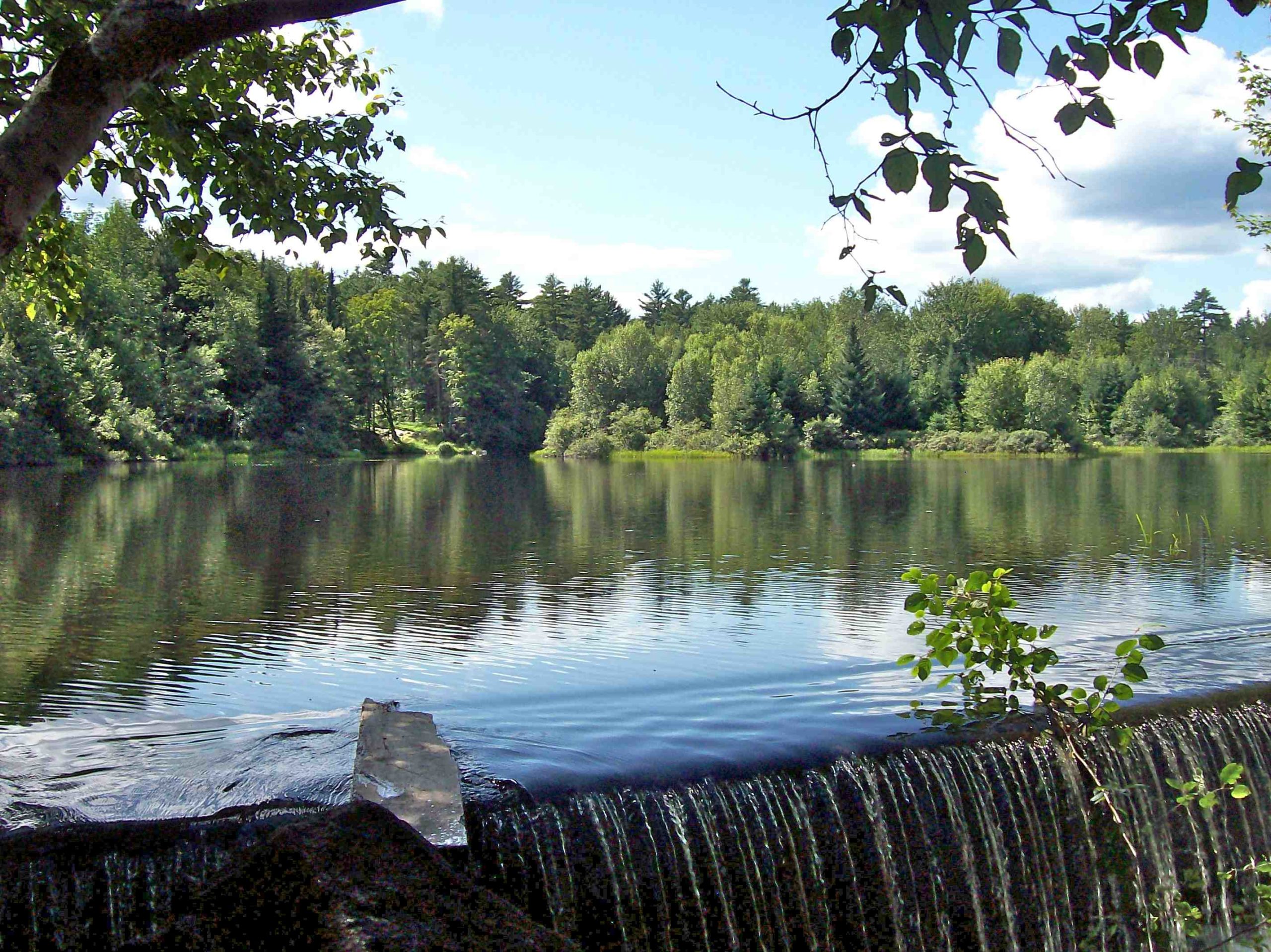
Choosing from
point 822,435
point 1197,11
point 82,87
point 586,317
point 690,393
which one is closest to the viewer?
point 1197,11

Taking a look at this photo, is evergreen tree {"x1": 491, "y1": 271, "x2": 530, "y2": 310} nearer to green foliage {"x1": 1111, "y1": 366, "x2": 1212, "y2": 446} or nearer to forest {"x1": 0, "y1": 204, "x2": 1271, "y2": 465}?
forest {"x1": 0, "y1": 204, "x2": 1271, "y2": 465}

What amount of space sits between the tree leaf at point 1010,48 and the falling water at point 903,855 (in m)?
2.90

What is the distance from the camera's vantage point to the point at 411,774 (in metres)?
5.38

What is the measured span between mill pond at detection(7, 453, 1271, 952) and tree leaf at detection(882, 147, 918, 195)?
3.53 meters

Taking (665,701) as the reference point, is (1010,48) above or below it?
above

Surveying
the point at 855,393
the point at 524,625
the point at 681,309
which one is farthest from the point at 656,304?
the point at 524,625

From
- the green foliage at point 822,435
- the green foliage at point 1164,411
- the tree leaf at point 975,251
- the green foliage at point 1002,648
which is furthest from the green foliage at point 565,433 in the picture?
the tree leaf at point 975,251

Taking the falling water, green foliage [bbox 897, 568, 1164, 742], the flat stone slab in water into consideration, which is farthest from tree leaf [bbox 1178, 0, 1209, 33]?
the flat stone slab in water

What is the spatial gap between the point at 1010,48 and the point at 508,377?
93.6 m

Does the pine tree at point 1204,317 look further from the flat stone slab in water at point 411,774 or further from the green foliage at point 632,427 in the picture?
the flat stone slab in water at point 411,774

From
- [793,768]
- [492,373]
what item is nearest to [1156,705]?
[793,768]

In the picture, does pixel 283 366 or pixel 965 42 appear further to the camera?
pixel 283 366

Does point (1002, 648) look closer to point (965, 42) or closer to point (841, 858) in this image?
point (841, 858)

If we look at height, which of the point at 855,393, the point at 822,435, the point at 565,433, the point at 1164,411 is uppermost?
the point at 855,393
